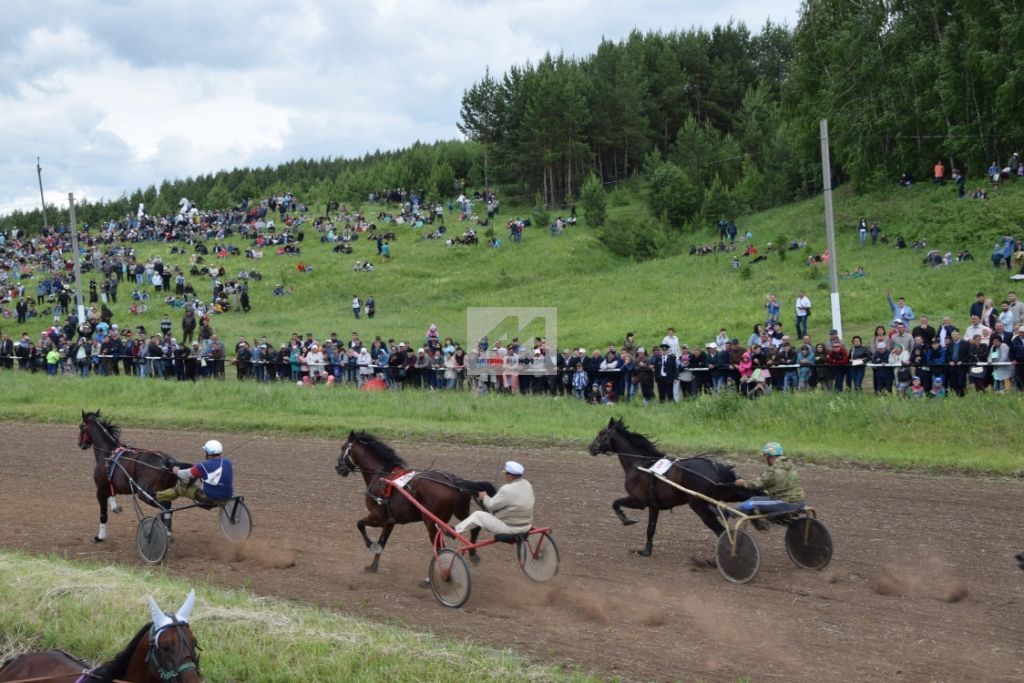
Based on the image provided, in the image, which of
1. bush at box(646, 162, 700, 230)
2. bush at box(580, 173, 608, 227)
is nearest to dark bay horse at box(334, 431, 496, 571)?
bush at box(646, 162, 700, 230)

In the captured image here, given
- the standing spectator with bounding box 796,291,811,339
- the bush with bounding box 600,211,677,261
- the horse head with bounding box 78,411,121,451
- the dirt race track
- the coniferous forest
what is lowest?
the dirt race track

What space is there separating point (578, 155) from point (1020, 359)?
178 feet

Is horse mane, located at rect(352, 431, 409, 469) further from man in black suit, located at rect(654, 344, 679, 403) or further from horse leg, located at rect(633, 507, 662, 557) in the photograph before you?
man in black suit, located at rect(654, 344, 679, 403)

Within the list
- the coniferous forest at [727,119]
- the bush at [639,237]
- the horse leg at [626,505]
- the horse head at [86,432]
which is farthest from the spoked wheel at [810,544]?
the bush at [639,237]

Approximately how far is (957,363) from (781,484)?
947cm

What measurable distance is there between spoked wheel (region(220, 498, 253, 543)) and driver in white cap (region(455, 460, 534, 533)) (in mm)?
3530

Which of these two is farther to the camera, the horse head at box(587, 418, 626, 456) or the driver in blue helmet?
the horse head at box(587, 418, 626, 456)

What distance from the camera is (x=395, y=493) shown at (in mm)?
11000

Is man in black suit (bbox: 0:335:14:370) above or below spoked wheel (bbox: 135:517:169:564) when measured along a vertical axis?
above

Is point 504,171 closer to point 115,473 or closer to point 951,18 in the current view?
point 951,18

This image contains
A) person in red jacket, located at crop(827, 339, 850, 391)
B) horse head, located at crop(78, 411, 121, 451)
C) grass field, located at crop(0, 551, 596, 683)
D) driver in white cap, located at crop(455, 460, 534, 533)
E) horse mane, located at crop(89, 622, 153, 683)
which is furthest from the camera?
person in red jacket, located at crop(827, 339, 850, 391)

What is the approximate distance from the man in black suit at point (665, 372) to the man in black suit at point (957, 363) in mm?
5592

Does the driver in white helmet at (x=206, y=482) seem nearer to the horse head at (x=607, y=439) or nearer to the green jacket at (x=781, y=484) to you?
the horse head at (x=607, y=439)

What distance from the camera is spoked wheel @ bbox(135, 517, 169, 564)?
1181 cm
